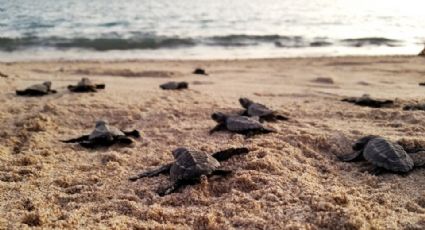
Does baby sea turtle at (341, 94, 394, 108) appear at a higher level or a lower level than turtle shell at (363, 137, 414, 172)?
lower

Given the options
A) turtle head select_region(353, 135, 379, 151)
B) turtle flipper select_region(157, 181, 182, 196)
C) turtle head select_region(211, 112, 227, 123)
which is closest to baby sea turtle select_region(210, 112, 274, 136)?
turtle head select_region(211, 112, 227, 123)

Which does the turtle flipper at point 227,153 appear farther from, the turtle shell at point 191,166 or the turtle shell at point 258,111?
the turtle shell at point 258,111

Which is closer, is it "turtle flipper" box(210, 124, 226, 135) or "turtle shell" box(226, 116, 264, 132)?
"turtle shell" box(226, 116, 264, 132)

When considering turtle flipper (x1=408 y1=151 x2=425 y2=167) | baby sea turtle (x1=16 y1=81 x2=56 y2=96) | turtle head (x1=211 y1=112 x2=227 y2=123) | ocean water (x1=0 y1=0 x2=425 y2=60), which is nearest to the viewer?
turtle flipper (x1=408 y1=151 x2=425 y2=167)

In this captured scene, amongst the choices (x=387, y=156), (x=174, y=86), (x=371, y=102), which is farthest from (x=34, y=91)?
(x=387, y=156)

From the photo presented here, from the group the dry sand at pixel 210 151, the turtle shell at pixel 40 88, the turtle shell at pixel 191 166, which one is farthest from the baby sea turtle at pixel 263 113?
the turtle shell at pixel 40 88

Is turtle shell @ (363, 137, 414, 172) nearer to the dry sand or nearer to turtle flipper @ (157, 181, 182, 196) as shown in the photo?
the dry sand

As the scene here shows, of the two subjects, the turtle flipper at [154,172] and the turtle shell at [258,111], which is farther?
the turtle shell at [258,111]
